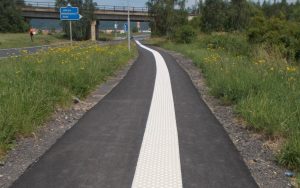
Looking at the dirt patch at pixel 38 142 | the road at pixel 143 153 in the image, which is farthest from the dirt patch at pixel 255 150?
the dirt patch at pixel 38 142

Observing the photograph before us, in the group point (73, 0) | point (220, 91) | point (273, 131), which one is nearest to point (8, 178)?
point (273, 131)

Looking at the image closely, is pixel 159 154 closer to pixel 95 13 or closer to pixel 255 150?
pixel 255 150

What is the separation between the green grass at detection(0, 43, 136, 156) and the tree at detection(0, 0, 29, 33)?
67871 millimetres

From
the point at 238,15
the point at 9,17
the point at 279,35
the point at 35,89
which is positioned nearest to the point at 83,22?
the point at 9,17

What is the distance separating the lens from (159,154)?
6035 millimetres

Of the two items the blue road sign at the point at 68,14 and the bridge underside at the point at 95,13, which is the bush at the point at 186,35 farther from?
the bridge underside at the point at 95,13

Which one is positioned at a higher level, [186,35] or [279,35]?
[279,35]

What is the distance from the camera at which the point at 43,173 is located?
204 inches

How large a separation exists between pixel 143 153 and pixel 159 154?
225 mm

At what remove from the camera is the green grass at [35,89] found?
6.80 meters

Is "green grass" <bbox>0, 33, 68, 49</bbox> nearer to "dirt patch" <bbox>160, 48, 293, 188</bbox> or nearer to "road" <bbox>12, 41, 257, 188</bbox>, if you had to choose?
"road" <bbox>12, 41, 257, 188</bbox>

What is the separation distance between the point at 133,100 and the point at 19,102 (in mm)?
3774

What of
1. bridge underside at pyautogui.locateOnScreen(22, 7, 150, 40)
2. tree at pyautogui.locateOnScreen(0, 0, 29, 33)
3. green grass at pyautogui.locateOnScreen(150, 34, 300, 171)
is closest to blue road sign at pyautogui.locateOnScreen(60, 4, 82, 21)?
green grass at pyautogui.locateOnScreen(150, 34, 300, 171)

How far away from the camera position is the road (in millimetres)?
4965
